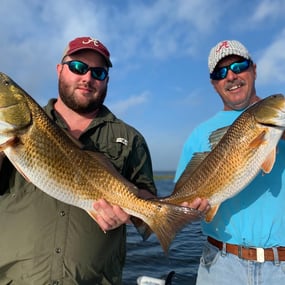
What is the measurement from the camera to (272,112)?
13.8 feet

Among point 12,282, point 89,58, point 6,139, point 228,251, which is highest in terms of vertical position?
point 89,58

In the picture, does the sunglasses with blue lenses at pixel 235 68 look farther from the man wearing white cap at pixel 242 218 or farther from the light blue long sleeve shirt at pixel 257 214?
the light blue long sleeve shirt at pixel 257 214

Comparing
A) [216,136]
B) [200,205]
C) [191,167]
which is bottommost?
[200,205]

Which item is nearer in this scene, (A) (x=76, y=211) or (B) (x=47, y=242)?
(B) (x=47, y=242)

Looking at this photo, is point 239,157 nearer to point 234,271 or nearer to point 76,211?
point 234,271

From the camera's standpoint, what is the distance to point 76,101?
4379mm

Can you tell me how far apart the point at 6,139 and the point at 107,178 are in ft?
3.53

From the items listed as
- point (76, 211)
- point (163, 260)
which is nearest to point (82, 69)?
point (76, 211)

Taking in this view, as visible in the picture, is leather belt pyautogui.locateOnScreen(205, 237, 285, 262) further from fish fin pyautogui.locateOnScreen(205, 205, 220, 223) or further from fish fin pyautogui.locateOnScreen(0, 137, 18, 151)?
fish fin pyautogui.locateOnScreen(0, 137, 18, 151)

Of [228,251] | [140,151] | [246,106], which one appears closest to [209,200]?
[228,251]

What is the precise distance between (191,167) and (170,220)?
0.89 m

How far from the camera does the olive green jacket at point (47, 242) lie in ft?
12.5

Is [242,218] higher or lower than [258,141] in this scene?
lower

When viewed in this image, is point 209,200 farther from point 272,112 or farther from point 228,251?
point 272,112
